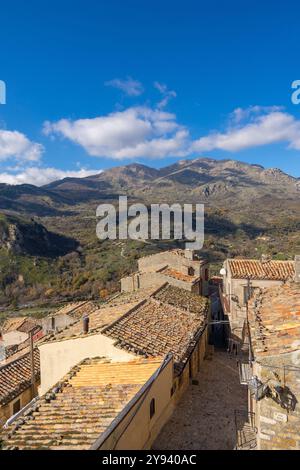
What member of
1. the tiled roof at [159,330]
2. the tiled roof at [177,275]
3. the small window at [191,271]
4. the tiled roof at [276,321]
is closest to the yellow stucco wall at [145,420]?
the tiled roof at [159,330]

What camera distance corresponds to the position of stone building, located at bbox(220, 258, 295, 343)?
69.9 feet

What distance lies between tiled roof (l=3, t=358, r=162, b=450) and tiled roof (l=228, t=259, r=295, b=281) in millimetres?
13086

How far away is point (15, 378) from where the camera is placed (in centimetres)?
1546

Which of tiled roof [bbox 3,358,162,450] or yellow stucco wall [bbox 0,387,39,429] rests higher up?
tiled roof [bbox 3,358,162,450]

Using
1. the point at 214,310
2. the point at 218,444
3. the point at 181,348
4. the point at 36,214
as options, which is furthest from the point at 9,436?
the point at 36,214

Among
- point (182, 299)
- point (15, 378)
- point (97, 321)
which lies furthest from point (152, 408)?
point (182, 299)

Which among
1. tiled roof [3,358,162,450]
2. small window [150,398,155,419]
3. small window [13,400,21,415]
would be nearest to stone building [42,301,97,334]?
small window [13,400,21,415]

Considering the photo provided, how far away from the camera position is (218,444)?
10094 mm

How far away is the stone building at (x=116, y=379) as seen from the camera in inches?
275

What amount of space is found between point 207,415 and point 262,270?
13.0 meters

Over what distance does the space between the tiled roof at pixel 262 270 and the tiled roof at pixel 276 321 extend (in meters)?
8.98

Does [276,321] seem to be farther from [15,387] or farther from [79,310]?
[79,310]

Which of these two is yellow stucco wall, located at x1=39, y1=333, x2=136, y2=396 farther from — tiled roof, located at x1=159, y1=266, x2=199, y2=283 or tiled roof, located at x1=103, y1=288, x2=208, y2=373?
tiled roof, located at x1=159, y1=266, x2=199, y2=283
